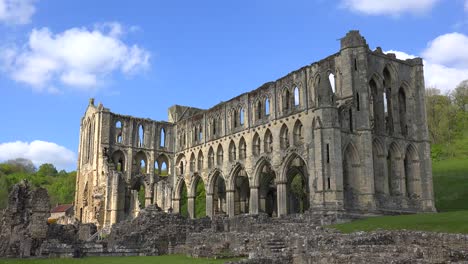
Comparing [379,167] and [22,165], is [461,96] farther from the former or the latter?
[22,165]

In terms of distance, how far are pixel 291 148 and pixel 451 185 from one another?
776 inches

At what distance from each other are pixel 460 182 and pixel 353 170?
787 inches

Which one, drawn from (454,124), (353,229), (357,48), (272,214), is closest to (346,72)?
(357,48)

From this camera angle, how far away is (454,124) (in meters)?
75.3

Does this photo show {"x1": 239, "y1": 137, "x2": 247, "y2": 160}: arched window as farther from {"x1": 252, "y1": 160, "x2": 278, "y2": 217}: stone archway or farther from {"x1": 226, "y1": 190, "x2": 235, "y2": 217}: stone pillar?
{"x1": 226, "y1": 190, "x2": 235, "y2": 217}: stone pillar

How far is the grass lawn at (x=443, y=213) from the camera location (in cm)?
2392

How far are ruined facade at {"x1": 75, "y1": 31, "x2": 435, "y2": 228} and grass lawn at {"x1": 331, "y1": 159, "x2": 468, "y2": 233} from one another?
455cm

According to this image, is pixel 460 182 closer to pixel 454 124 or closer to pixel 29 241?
pixel 454 124

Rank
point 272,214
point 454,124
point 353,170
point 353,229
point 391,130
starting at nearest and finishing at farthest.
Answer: point 353,229, point 353,170, point 391,130, point 272,214, point 454,124

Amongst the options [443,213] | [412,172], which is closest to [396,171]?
[412,172]

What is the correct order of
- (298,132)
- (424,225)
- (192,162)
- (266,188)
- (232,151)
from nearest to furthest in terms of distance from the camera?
1. (424,225)
2. (298,132)
3. (232,151)
4. (266,188)
5. (192,162)

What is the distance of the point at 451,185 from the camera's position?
167 feet

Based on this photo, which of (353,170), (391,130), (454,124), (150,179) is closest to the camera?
(353,170)

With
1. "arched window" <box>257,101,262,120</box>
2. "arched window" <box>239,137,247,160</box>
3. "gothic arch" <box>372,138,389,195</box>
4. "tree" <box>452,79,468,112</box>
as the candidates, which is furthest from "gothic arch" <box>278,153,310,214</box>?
"tree" <box>452,79,468,112</box>
